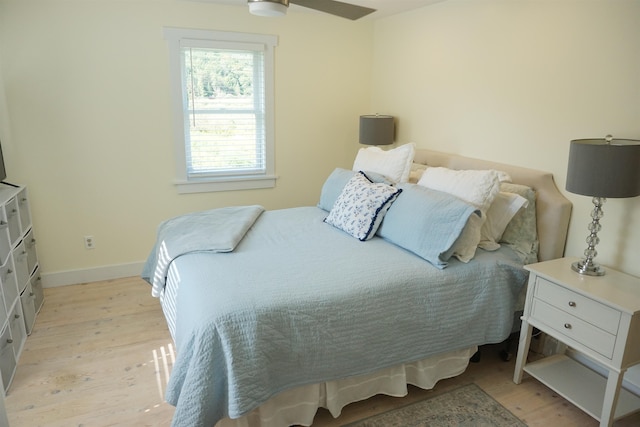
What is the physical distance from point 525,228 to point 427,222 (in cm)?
67

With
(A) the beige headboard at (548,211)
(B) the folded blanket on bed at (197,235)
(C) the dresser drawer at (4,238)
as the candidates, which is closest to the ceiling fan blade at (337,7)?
(B) the folded blanket on bed at (197,235)

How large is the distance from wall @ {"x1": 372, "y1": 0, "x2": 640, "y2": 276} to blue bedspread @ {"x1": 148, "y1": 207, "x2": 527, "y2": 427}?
0.60m

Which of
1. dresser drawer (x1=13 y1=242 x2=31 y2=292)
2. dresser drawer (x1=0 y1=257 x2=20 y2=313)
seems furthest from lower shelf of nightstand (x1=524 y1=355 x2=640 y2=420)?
dresser drawer (x1=13 y1=242 x2=31 y2=292)

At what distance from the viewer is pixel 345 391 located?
2.11 meters

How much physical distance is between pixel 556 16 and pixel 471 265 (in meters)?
1.53

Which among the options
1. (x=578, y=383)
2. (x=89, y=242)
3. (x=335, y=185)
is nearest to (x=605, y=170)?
(x=578, y=383)

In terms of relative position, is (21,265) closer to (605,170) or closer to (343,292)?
(343,292)

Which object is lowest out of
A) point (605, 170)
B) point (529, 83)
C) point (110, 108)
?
point (605, 170)

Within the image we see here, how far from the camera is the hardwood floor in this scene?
2.12 m

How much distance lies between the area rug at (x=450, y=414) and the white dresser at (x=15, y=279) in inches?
74.7

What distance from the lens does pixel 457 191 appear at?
8.42 feet

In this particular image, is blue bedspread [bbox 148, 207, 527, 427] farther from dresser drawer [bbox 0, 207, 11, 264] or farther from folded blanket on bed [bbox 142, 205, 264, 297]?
dresser drawer [bbox 0, 207, 11, 264]

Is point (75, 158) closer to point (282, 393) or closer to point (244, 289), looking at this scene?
point (244, 289)

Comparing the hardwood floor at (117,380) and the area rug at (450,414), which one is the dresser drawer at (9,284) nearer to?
the hardwood floor at (117,380)
